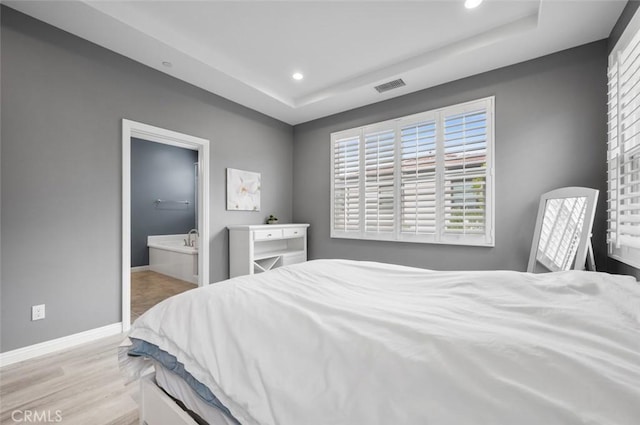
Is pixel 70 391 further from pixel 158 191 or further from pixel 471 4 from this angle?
pixel 158 191

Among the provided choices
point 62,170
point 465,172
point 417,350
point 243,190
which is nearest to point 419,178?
point 465,172

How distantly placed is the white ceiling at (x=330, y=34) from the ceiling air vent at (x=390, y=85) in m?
0.09

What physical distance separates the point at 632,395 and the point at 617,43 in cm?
277

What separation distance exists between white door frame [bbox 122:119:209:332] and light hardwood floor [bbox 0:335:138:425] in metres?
0.62

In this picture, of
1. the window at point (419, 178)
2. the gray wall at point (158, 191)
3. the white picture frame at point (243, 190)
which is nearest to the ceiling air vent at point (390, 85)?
the window at point (419, 178)

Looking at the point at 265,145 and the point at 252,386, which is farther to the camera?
the point at 265,145

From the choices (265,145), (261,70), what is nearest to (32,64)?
(261,70)

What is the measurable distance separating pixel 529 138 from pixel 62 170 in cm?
429

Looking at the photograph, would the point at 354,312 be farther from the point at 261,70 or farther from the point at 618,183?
the point at 261,70

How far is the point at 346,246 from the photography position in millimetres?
4000

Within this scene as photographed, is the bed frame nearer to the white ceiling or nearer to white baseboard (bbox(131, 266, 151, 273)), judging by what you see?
the white ceiling

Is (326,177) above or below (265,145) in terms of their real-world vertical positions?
below

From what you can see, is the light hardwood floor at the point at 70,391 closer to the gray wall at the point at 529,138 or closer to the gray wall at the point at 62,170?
the gray wall at the point at 62,170

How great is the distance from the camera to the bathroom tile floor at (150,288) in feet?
11.3
